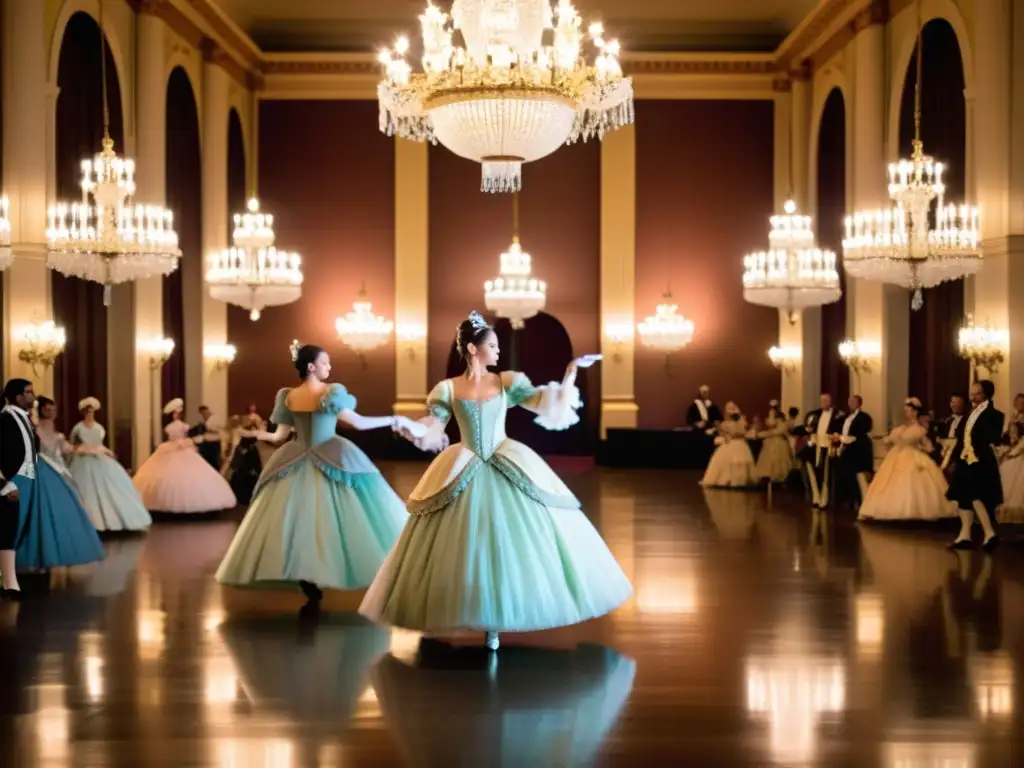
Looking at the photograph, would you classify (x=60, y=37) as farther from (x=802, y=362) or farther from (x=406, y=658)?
(x=802, y=362)

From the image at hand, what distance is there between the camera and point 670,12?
69.7 feet

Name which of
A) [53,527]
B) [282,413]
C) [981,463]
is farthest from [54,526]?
[981,463]

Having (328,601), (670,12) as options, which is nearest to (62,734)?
(328,601)

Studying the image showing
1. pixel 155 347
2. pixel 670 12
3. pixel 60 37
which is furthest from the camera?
pixel 670 12

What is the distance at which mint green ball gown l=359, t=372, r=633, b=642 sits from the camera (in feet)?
19.6

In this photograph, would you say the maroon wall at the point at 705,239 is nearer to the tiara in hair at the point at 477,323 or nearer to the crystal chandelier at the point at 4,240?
the crystal chandelier at the point at 4,240

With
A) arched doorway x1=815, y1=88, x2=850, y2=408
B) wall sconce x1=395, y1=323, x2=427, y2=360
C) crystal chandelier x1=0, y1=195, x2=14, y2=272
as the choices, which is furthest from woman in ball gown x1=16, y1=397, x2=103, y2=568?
wall sconce x1=395, y1=323, x2=427, y2=360

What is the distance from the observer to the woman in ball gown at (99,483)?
11.1 m

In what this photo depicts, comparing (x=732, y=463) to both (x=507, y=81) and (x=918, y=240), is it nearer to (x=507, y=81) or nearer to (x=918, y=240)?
(x=918, y=240)

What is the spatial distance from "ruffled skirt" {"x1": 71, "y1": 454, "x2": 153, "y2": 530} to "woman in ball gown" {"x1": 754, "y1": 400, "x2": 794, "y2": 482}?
25.9 feet

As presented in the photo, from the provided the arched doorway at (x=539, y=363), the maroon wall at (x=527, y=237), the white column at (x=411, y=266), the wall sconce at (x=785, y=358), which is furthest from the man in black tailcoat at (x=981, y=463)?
the arched doorway at (x=539, y=363)

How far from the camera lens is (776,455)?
16.5m

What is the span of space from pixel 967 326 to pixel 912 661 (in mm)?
7563

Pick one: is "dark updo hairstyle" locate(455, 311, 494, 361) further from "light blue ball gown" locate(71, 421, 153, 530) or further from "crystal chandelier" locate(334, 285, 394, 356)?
"crystal chandelier" locate(334, 285, 394, 356)
